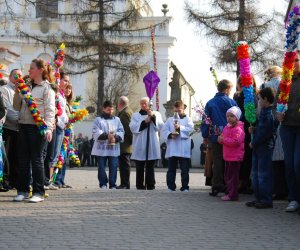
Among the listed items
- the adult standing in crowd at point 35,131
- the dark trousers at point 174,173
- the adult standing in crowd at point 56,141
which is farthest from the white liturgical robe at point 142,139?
the adult standing in crowd at point 35,131

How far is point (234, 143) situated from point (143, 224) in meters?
3.16

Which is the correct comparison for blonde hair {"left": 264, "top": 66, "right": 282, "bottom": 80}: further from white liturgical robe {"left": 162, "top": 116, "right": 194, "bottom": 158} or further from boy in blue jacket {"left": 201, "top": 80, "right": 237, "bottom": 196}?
white liturgical robe {"left": 162, "top": 116, "right": 194, "bottom": 158}

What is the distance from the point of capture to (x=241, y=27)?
127 ft

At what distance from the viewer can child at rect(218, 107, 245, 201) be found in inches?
468

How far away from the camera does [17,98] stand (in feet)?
37.0

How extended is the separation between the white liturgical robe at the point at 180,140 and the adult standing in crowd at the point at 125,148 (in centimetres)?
131

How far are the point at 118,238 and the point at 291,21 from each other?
423cm

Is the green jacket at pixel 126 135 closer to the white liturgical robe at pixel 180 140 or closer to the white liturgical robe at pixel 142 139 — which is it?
the white liturgical robe at pixel 142 139

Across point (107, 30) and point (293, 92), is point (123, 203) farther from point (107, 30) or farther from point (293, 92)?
point (107, 30)

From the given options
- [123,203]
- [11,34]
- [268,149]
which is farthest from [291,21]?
[11,34]

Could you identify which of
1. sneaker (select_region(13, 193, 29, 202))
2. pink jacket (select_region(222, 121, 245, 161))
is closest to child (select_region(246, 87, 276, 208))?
pink jacket (select_region(222, 121, 245, 161))

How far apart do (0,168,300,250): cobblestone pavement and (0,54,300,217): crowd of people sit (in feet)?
1.60

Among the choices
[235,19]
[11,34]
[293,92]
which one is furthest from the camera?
[11,34]

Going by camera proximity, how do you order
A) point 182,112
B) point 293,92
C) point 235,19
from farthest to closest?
point 235,19 < point 182,112 < point 293,92
